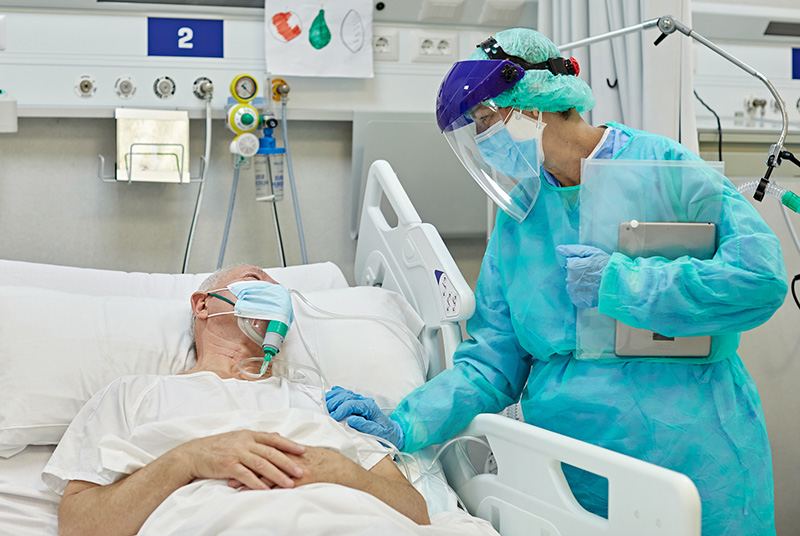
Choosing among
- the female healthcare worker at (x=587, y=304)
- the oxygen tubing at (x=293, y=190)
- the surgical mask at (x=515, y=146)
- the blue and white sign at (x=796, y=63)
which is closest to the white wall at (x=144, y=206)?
the oxygen tubing at (x=293, y=190)

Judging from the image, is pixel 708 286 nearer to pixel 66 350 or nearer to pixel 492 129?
pixel 492 129


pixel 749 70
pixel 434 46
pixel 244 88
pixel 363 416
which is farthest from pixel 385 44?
pixel 363 416

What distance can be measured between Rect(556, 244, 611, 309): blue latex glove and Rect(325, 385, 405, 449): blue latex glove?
51 centimetres

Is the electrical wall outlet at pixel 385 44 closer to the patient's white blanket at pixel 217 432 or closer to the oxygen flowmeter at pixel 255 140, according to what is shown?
the oxygen flowmeter at pixel 255 140

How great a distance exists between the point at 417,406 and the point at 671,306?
640mm

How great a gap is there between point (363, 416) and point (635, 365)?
1.99 ft

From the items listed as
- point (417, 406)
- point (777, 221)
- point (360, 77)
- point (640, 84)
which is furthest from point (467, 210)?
point (417, 406)

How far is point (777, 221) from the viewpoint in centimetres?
257

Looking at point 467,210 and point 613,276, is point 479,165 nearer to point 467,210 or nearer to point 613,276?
point 613,276

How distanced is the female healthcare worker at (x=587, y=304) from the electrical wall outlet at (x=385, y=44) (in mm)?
1232

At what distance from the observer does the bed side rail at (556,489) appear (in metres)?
1.15

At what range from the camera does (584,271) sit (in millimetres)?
1468

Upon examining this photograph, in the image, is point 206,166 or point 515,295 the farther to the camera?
point 206,166

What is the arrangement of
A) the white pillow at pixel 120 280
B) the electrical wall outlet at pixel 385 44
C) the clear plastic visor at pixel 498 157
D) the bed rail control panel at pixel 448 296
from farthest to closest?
the electrical wall outlet at pixel 385 44, the white pillow at pixel 120 280, the bed rail control panel at pixel 448 296, the clear plastic visor at pixel 498 157
